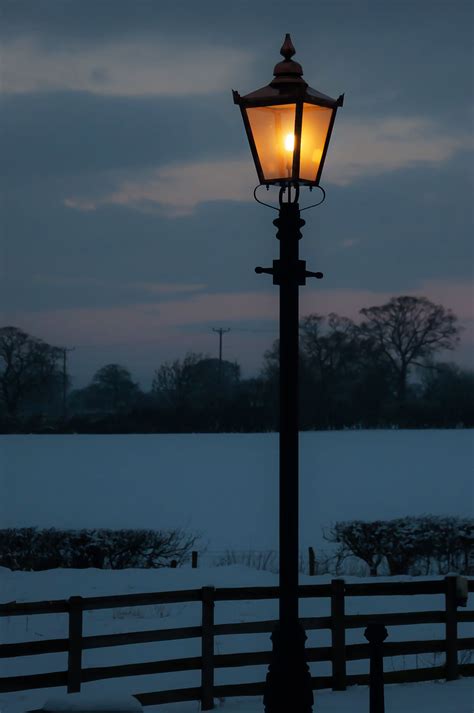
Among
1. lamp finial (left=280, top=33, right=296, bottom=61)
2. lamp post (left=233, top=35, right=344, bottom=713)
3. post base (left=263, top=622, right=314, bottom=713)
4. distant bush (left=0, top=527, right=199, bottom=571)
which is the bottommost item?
distant bush (left=0, top=527, right=199, bottom=571)

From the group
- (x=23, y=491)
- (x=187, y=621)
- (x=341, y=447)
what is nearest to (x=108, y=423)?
(x=341, y=447)

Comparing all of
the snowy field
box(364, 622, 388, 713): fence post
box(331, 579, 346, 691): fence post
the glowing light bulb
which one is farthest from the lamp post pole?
the snowy field

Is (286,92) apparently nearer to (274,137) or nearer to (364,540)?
(274,137)

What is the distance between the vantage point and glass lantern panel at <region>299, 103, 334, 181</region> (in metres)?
6.35

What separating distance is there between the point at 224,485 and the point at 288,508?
93.4ft

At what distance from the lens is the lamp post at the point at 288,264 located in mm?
6195

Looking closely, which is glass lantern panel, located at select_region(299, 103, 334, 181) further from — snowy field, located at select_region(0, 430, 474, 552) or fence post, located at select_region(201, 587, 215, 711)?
snowy field, located at select_region(0, 430, 474, 552)

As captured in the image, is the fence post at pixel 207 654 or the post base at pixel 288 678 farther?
the fence post at pixel 207 654

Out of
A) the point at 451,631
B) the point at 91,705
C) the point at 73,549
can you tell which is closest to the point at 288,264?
the point at 91,705

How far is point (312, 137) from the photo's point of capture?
641 centimetres

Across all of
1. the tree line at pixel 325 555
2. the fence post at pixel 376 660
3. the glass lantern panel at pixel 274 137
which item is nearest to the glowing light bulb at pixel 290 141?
the glass lantern panel at pixel 274 137

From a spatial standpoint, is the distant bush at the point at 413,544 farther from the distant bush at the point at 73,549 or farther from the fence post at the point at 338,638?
the fence post at the point at 338,638

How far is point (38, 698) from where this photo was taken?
9.16 m

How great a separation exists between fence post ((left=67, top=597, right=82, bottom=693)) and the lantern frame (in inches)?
162
